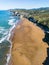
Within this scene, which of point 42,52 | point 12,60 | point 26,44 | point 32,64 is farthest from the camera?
point 26,44

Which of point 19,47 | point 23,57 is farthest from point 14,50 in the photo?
point 23,57

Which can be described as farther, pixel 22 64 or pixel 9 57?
pixel 9 57

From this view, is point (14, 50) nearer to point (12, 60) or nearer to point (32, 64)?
point (12, 60)

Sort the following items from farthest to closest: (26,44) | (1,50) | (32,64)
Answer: (26,44) < (1,50) < (32,64)

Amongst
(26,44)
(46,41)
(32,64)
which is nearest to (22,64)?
(32,64)

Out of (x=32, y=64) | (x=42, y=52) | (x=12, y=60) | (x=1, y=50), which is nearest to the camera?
(x=32, y=64)

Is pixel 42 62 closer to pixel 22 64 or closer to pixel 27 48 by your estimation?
pixel 22 64

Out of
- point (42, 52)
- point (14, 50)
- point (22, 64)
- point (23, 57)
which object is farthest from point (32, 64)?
point (14, 50)

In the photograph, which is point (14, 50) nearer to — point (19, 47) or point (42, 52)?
point (19, 47)

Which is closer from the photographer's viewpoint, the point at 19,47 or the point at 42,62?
the point at 42,62
